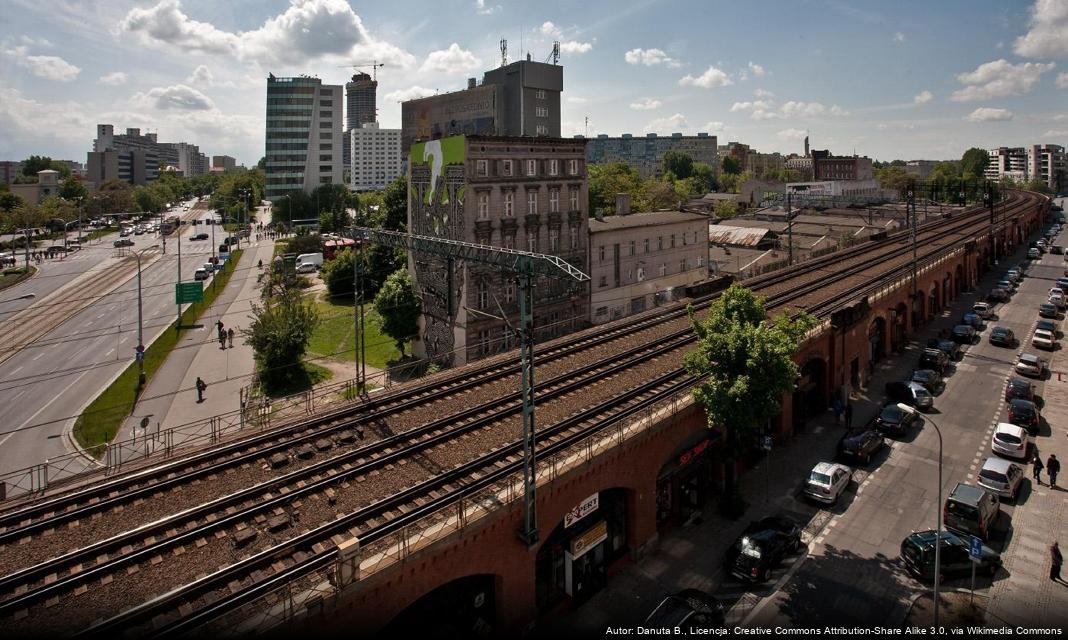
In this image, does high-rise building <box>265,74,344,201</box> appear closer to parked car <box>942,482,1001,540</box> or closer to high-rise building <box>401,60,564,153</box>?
high-rise building <box>401,60,564,153</box>

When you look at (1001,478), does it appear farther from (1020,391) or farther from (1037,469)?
(1020,391)

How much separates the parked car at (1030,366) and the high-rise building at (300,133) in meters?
120

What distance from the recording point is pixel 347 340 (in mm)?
48531

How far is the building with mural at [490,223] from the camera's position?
39.7 metres

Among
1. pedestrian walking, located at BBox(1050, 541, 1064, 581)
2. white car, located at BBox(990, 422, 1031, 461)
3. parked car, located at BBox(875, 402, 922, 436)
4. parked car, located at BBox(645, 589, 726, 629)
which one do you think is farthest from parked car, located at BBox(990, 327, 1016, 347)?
parked car, located at BBox(645, 589, 726, 629)

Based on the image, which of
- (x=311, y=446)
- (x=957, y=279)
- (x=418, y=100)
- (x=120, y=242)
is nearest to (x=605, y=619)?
(x=311, y=446)

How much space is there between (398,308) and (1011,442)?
1357 inches

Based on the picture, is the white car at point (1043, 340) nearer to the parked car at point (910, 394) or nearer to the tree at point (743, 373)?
the parked car at point (910, 394)

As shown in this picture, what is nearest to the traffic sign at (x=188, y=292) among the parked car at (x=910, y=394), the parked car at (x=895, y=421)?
the parked car at (x=895, y=421)

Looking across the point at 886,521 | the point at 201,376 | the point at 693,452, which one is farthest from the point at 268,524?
the point at 201,376

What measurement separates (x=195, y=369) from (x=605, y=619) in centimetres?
3459

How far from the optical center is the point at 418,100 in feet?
417

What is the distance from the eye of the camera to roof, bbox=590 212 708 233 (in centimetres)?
5006

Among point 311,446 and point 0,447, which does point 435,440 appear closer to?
point 311,446
